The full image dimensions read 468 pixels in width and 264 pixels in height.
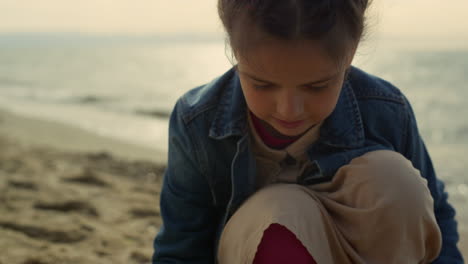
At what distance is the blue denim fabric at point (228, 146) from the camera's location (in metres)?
1.48

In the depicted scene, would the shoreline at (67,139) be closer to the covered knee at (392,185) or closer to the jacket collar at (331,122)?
the jacket collar at (331,122)

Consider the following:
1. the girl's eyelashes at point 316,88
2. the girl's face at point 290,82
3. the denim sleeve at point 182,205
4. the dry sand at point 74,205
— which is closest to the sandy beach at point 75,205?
the dry sand at point 74,205

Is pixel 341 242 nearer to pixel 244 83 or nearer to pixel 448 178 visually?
pixel 244 83

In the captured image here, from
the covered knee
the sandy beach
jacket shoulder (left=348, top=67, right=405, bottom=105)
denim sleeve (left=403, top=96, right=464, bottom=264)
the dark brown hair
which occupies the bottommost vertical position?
the sandy beach

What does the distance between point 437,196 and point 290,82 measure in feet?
2.30

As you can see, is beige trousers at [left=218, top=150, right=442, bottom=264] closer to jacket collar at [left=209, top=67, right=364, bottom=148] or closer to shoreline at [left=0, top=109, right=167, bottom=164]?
jacket collar at [left=209, top=67, right=364, bottom=148]

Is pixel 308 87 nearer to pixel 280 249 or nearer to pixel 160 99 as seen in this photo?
pixel 280 249

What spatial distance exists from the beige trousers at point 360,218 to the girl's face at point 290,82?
186 mm

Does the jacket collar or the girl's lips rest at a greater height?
the girl's lips

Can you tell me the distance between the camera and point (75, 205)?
244cm

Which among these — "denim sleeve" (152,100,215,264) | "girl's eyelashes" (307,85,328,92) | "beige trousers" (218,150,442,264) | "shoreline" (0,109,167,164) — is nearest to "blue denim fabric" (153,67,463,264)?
"denim sleeve" (152,100,215,264)

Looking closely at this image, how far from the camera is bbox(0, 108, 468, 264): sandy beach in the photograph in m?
1.97

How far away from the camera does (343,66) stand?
125 centimetres

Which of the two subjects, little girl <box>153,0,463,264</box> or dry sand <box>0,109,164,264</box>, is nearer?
little girl <box>153,0,463,264</box>
